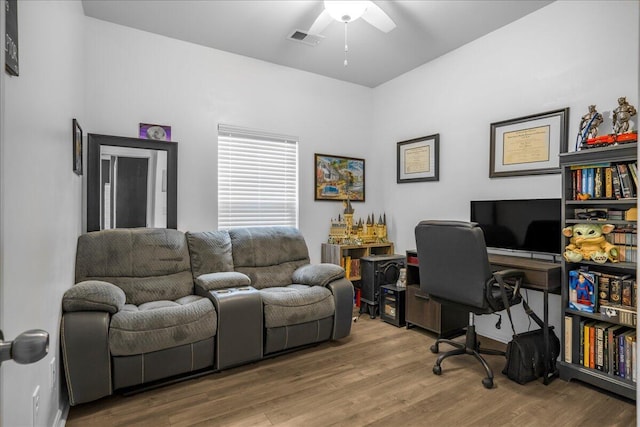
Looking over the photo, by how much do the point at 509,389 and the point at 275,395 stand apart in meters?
1.56

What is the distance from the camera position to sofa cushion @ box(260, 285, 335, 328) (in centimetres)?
273

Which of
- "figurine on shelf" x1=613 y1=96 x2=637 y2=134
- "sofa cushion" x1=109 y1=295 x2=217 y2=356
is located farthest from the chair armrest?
"figurine on shelf" x1=613 y1=96 x2=637 y2=134

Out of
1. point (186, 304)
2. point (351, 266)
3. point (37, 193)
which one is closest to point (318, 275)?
point (351, 266)

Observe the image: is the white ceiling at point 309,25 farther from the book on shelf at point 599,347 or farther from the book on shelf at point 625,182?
the book on shelf at point 599,347

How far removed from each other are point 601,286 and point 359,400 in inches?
69.4

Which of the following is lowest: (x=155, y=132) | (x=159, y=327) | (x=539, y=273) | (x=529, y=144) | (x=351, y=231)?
(x=159, y=327)

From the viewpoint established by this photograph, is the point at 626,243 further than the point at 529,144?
No

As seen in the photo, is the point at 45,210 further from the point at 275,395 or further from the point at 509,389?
the point at 509,389

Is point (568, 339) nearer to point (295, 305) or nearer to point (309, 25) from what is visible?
point (295, 305)

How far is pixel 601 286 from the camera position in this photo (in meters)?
2.31

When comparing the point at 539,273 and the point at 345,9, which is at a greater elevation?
the point at 345,9

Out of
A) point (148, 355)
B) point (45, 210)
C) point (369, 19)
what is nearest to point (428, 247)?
point (369, 19)

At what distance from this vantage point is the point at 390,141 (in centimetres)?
441

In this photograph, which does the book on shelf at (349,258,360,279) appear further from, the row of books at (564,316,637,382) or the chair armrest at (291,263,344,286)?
the row of books at (564,316,637,382)
